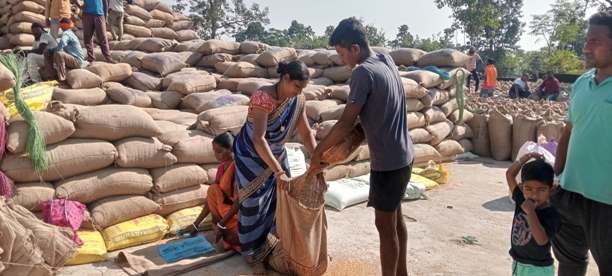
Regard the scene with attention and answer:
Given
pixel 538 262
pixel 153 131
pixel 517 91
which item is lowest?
pixel 517 91

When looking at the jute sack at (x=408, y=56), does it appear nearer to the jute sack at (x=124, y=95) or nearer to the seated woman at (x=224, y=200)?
the jute sack at (x=124, y=95)

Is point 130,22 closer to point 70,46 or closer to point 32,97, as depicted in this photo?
point 70,46

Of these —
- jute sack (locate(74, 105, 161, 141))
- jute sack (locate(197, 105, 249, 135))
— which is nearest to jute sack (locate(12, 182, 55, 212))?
jute sack (locate(74, 105, 161, 141))

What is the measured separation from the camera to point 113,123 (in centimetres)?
343

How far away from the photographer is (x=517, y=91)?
39.4 feet

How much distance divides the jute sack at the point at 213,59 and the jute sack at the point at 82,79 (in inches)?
95.7

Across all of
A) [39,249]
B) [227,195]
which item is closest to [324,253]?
[227,195]

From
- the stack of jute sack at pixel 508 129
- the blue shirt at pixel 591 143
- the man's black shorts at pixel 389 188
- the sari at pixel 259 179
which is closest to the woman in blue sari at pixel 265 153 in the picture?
the sari at pixel 259 179

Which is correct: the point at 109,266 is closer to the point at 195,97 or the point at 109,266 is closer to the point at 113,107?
the point at 113,107

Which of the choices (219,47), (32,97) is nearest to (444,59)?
(219,47)

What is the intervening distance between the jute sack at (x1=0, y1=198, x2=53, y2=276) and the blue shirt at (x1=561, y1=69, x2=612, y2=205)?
2653 mm

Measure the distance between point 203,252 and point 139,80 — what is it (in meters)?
3.02

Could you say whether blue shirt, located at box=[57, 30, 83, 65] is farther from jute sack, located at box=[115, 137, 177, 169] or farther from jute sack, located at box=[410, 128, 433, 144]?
jute sack, located at box=[410, 128, 433, 144]

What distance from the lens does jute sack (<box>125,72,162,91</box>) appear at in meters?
5.56
